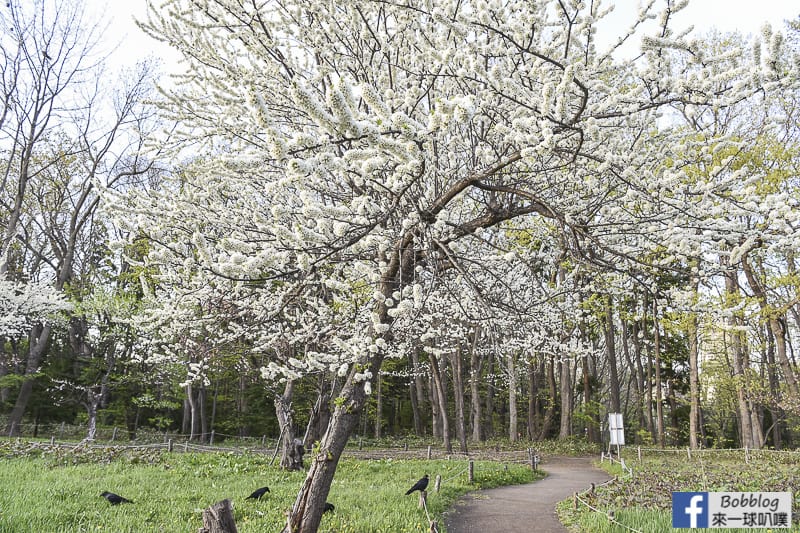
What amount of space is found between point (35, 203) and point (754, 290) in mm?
25196

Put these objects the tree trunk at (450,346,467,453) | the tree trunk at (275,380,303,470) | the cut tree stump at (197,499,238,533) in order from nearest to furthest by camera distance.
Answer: the cut tree stump at (197,499,238,533)
the tree trunk at (275,380,303,470)
the tree trunk at (450,346,467,453)

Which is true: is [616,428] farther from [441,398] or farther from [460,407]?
[441,398]

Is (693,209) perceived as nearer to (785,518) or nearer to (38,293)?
(785,518)

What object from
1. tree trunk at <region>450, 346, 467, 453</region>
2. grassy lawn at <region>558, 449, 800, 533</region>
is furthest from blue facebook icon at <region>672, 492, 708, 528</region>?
tree trunk at <region>450, 346, 467, 453</region>

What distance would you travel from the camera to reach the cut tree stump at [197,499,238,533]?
12.3ft

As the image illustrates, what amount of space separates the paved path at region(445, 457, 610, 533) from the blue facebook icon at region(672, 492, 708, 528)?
1786mm

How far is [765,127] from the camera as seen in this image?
14.2 feet

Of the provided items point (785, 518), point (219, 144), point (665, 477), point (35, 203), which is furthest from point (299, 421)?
point (785, 518)

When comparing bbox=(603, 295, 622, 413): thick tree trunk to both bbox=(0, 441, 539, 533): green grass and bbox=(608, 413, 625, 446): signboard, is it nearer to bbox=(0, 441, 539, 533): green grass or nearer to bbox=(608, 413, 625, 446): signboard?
bbox=(608, 413, 625, 446): signboard

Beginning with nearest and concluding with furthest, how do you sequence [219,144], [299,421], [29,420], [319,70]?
[319,70]
[219,144]
[29,420]
[299,421]

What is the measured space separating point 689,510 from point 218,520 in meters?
4.36

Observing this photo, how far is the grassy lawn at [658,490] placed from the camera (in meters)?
5.25

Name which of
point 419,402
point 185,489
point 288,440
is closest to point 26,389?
point 288,440

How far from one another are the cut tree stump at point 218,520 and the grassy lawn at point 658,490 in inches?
151
